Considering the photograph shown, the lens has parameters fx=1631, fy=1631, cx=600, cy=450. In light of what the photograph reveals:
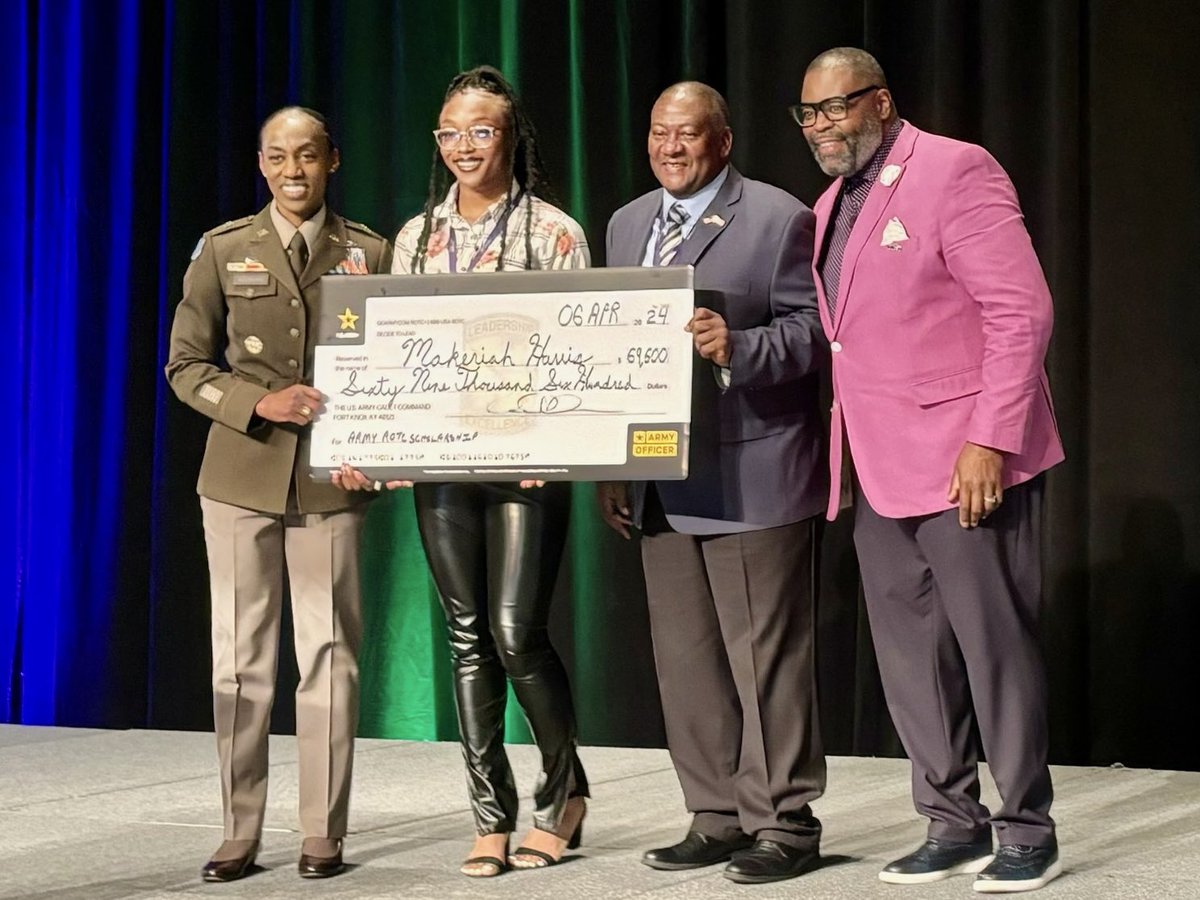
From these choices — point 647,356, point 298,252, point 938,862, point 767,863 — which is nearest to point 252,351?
point 298,252

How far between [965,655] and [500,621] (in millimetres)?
826

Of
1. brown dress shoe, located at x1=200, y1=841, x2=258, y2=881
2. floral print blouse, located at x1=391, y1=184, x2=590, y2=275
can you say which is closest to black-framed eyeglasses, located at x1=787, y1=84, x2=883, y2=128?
floral print blouse, located at x1=391, y1=184, x2=590, y2=275

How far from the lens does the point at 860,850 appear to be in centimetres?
317

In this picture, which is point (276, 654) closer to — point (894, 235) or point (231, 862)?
point (231, 862)

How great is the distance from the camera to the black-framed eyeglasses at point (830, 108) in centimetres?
286

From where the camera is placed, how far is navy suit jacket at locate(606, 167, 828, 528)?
294cm

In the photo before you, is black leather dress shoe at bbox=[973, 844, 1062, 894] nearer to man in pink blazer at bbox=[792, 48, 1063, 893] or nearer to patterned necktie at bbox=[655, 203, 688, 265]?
man in pink blazer at bbox=[792, 48, 1063, 893]

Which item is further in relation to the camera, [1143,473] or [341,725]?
[1143,473]

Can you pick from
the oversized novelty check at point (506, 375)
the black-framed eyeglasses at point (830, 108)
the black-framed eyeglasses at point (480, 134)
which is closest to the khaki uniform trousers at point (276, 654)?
the oversized novelty check at point (506, 375)

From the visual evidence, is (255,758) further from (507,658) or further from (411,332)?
(411,332)

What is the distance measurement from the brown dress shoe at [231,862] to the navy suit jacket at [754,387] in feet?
3.33

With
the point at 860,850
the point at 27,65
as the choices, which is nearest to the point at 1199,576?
the point at 860,850

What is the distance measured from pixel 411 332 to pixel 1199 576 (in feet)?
7.20

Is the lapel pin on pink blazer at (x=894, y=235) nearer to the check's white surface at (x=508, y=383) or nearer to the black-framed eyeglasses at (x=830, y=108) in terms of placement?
the black-framed eyeglasses at (x=830, y=108)
